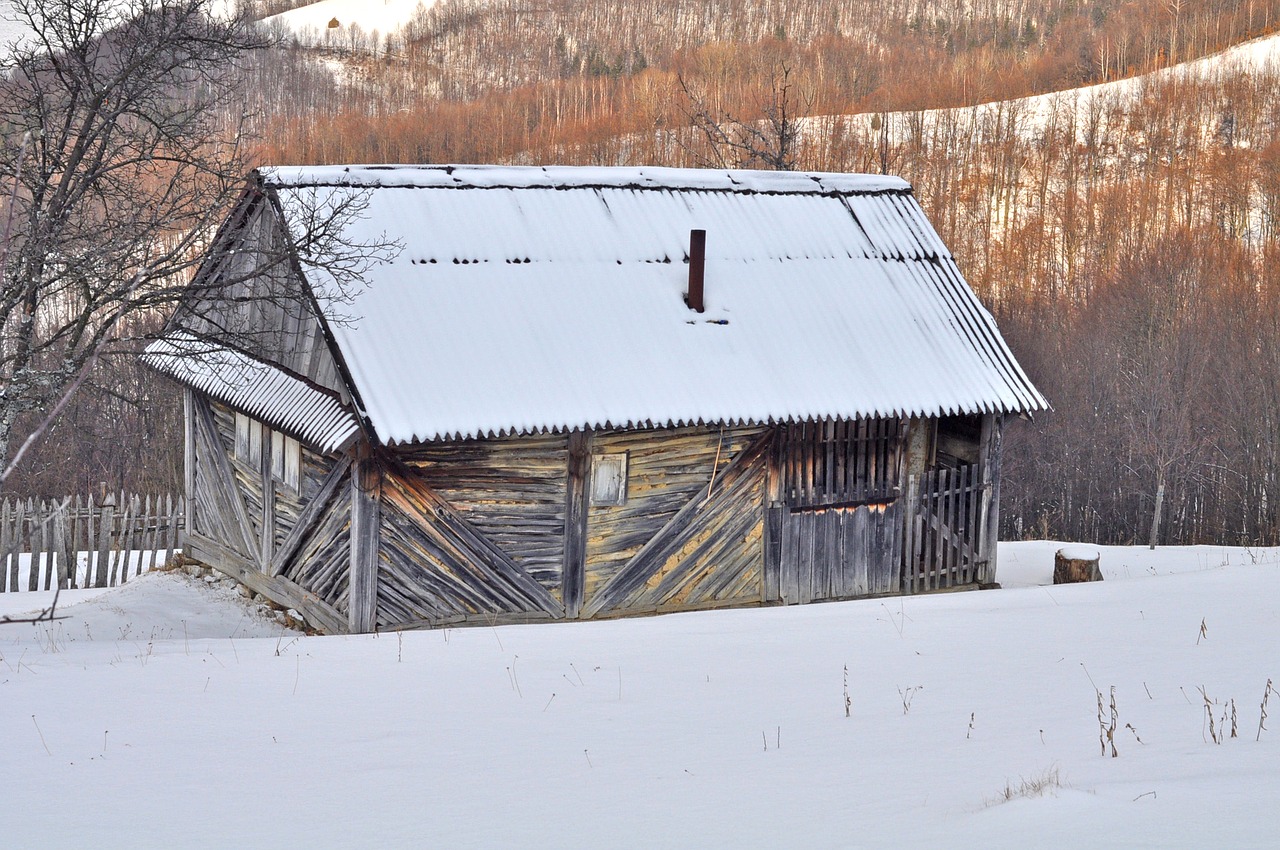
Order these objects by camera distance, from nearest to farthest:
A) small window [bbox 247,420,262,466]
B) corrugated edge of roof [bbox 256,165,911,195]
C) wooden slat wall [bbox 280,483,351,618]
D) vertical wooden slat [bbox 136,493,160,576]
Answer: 1. wooden slat wall [bbox 280,483,351,618]
2. corrugated edge of roof [bbox 256,165,911,195]
3. small window [bbox 247,420,262,466]
4. vertical wooden slat [bbox 136,493,160,576]

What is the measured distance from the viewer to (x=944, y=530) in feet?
44.0

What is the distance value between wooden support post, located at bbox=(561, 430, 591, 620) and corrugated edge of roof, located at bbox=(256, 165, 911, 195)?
3.15m

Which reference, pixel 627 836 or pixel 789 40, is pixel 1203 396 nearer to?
pixel 627 836

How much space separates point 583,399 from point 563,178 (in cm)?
335

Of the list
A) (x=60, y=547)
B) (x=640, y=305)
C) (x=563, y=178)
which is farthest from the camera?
(x=60, y=547)

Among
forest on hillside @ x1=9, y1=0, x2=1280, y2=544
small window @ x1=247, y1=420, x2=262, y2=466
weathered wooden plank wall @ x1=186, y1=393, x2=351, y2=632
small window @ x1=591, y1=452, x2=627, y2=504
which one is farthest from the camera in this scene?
forest on hillside @ x1=9, y1=0, x2=1280, y2=544

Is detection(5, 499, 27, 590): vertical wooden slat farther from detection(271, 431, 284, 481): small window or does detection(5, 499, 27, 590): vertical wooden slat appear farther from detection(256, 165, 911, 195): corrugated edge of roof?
detection(256, 165, 911, 195): corrugated edge of roof

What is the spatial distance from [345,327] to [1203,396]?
29974mm

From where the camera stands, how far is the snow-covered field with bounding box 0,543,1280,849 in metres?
5.07

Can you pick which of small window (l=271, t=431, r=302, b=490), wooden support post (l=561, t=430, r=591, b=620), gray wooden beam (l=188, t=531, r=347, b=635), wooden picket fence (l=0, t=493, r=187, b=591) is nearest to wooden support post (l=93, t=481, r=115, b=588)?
wooden picket fence (l=0, t=493, r=187, b=591)

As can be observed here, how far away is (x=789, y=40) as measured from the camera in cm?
8169

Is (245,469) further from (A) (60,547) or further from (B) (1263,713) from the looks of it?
(B) (1263,713)

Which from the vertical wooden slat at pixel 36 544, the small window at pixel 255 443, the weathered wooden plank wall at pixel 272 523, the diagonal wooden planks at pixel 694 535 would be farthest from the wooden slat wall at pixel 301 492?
the vertical wooden slat at pixel 36 544

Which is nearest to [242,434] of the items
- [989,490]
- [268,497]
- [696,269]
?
[268,497]
